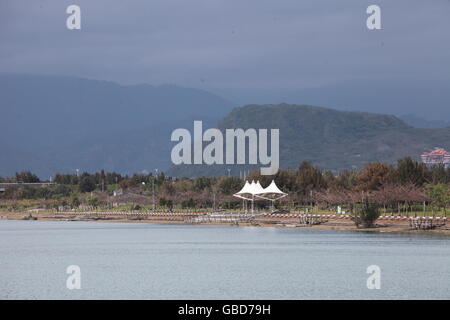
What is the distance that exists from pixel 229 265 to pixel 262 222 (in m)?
46.2

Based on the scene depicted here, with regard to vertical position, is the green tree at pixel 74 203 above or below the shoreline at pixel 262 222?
above

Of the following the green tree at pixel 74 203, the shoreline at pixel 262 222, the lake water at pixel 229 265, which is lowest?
the lake water at pixel 229 265

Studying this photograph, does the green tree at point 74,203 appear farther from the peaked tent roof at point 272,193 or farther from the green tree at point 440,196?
the green tree at point 440,196

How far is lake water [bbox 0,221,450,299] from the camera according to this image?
49.2 metres

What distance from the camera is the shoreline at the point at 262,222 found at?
90.1 m

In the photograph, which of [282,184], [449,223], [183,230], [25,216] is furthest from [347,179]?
[25,216]

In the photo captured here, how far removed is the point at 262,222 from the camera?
10981 centimetres

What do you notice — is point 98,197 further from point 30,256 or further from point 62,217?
point 30,256

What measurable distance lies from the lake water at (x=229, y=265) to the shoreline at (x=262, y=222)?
145 centimetres

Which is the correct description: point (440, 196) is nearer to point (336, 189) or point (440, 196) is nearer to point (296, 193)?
point (336, 189)

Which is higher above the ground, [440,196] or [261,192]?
[261,192]

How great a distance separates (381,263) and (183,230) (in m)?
50.3

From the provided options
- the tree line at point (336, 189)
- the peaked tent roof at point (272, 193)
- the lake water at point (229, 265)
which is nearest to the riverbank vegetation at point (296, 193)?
the tree line at point (336, 189)

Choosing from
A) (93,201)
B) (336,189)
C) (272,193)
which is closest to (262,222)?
(272,193)
